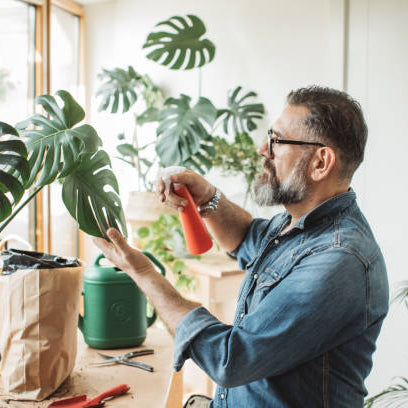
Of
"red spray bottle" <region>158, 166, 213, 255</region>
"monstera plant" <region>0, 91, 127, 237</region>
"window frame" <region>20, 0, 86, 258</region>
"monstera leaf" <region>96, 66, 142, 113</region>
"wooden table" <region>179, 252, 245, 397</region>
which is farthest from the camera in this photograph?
"window frame" <region>20, 0, 86, 258</region>

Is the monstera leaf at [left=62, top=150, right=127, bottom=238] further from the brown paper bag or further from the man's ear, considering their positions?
the man's ear

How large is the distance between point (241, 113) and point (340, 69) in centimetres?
61

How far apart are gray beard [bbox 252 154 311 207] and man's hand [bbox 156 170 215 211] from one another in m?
0.22

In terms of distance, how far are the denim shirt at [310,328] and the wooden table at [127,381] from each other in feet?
0.59

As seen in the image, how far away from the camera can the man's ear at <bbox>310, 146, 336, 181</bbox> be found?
1.20 m

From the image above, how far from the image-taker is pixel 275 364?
0.97 metres

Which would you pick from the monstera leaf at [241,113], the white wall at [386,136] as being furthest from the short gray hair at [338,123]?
the monstera leaf at [241,113]

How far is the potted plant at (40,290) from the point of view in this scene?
42.6 inches

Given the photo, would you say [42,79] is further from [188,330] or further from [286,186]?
[188,330]

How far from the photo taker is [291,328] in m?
0.95

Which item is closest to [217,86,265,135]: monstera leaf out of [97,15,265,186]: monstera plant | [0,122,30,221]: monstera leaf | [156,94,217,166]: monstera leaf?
[97,15,265,186]: monstera plant

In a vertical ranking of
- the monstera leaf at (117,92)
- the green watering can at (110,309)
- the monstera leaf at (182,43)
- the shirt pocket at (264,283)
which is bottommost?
the green watering can at (110,309)

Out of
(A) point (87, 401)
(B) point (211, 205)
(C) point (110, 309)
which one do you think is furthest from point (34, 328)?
(B) point (211, 205)

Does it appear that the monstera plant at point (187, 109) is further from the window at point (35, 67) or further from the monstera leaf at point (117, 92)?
the window at point (35, 67)
